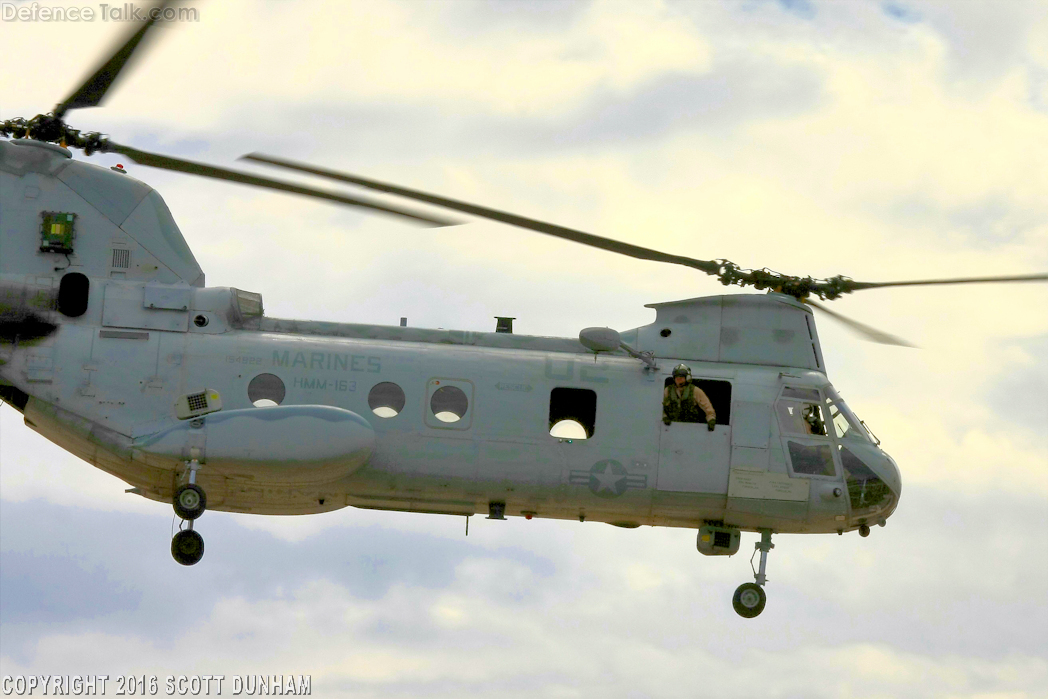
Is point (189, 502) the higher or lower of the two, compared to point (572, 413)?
lower

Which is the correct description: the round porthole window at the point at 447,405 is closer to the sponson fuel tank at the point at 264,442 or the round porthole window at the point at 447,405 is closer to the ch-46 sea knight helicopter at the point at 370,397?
the ch-46 sea knight helicopter at the point at 370,397

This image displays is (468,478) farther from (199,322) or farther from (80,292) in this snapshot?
(80,292)

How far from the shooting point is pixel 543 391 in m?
20.3

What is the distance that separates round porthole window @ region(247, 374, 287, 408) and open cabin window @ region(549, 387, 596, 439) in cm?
388

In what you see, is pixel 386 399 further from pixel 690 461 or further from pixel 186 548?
pixel 690 461

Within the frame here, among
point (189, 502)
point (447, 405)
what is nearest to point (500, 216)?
point (447, 405)

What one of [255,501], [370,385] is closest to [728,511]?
[370,385]

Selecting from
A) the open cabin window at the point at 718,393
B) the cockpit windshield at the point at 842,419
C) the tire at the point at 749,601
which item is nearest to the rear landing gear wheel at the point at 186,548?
the open cabin window at the point at 718,393

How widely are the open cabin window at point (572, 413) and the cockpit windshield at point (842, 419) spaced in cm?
363

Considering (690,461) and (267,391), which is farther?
(690,461)

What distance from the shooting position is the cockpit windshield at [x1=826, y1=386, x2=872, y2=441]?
2100 cm

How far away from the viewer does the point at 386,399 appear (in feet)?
65.8

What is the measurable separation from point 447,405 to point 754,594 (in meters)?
5.43

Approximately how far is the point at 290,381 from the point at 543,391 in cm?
362
